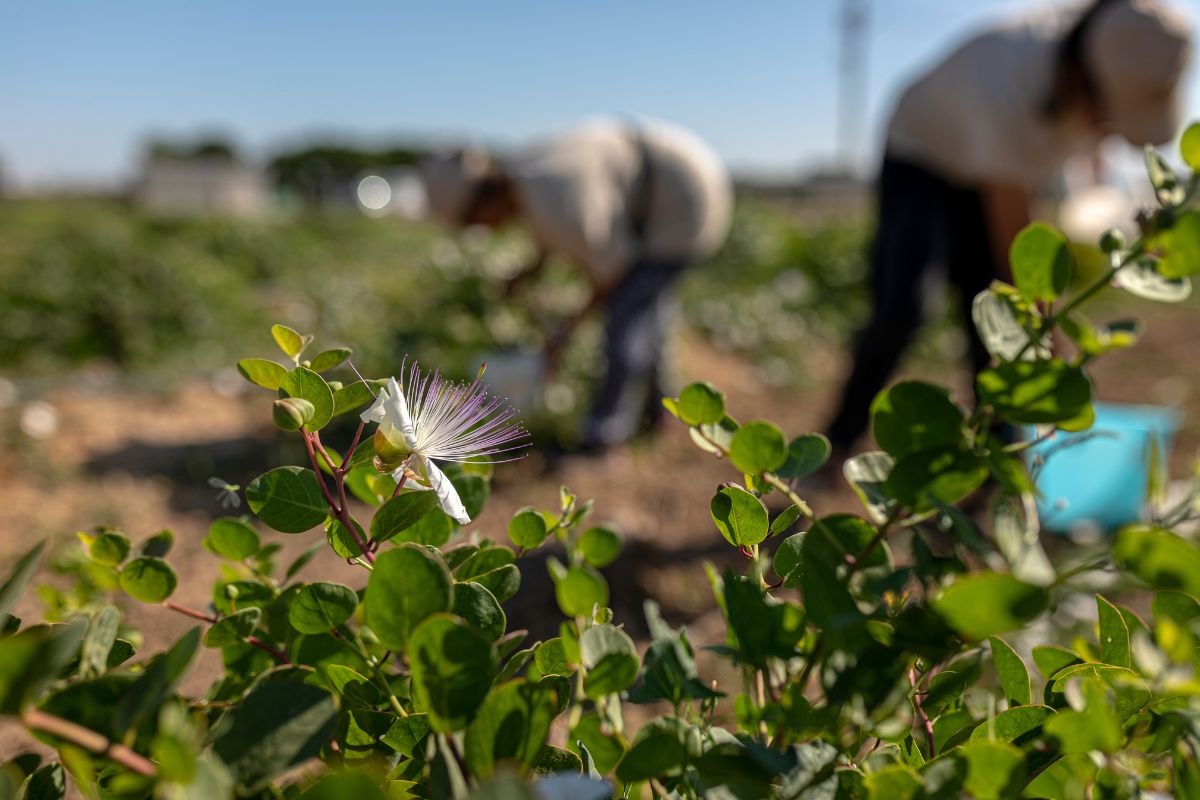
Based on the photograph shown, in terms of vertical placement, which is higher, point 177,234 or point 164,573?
point 164,573

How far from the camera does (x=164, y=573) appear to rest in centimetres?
59

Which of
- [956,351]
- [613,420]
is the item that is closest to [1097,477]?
[613,420]

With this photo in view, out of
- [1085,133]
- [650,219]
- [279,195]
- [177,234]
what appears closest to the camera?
[1085,133]

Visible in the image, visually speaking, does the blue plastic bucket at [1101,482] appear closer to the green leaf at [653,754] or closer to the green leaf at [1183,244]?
the green leaf at [1183,244]

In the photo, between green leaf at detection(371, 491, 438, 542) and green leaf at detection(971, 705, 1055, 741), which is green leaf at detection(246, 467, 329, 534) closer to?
green leaf at detection(371, 491, 438, 542)

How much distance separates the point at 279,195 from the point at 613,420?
137ft

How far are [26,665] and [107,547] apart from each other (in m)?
0.29

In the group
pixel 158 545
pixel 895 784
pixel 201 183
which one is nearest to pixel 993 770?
pixel 895 784

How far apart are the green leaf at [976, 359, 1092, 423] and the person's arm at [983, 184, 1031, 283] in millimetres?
2291

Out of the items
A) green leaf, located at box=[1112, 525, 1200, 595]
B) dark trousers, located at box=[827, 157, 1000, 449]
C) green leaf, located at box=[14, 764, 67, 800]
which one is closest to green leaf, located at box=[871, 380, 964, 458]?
green leaf, located at box=[1112, 525, 1200, 595]

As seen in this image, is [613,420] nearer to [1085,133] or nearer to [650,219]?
[650,219]

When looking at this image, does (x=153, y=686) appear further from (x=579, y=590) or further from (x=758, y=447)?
(x=758, y=447)

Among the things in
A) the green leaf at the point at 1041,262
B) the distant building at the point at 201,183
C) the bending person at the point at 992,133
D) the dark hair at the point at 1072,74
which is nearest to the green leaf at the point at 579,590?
the green leaf at the point at 1041,262

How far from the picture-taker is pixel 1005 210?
8.41 ft
